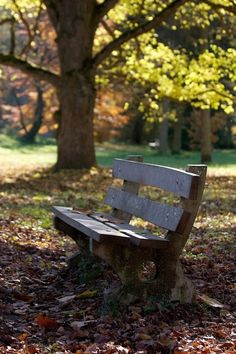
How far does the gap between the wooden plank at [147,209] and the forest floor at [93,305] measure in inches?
25.4

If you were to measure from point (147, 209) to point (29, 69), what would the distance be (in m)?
15.7

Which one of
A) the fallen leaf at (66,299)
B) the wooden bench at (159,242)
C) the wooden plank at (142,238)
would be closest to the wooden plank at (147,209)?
the wooden bench at (159,242)

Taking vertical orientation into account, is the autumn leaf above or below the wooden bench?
below

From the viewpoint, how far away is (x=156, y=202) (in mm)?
6188

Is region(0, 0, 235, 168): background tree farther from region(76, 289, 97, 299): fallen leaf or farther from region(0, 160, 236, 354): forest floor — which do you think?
region(76, 289, 97, 299): fallen leaf

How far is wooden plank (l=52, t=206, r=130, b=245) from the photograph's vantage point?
5367mm

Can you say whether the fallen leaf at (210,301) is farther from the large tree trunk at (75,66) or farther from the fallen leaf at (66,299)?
the large tree trunk at (75,66)

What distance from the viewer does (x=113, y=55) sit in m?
24.7

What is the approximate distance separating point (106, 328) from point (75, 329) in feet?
0.76

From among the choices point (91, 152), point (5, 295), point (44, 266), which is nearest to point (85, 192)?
point (91, 152)

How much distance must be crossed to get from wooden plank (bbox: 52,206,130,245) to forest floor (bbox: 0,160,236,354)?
1.85 feet

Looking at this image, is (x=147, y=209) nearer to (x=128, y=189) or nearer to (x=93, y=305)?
(x=128, y=189)

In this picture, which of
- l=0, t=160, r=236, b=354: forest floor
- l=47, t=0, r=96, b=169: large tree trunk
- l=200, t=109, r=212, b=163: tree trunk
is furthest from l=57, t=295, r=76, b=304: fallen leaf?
l=200, t=109, r=212, b=163: tree trunk

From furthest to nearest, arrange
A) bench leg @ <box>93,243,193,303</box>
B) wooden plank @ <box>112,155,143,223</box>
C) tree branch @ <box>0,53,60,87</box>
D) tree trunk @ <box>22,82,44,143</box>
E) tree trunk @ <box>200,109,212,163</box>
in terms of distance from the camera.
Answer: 1. tree trunk @ <box>22,82,44,143</box>
2. tree trunk @ <box>200,109,212,163</box>
3. tree branch @ <box>0,53,60,87</box>
4. wooden plank @ <box>112,155,143,223</box>
5. bench leg @ <box>93,243,193,303</box>
